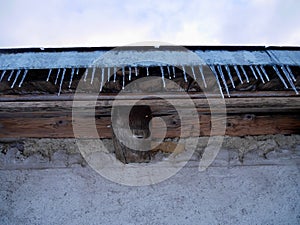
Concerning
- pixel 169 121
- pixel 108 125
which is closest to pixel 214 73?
pixel 169 121

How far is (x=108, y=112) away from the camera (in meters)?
1.34

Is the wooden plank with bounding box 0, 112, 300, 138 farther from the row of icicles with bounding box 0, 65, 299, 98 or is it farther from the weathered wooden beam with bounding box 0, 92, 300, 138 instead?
the row of icicles with bounding box 0, 65, 299, 98

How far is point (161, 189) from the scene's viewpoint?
142cm

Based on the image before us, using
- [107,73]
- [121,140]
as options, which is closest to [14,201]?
[121,140]

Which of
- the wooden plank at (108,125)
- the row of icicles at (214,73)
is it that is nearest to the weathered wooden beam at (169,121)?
the wooden plank at (108,125)

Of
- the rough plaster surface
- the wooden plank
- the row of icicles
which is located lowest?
the rough plaster surface

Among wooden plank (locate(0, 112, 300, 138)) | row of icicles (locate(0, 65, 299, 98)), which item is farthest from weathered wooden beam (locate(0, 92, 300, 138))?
row of icicles (locate(0, 65, 299, 98))

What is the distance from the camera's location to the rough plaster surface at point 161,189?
4.49ft

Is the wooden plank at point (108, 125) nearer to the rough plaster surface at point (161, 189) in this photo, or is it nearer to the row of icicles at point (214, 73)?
the rough plaster surface at point (161, 189)

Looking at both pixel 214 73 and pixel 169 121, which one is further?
pixel 169 121

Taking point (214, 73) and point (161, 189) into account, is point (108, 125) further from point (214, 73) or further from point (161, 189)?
point (214, 73)

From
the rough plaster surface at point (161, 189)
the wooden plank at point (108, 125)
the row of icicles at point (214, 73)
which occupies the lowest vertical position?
the rough plaster surface at point (161, 189)

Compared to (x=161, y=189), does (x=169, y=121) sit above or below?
above

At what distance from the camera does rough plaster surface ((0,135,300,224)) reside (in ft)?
4.49
